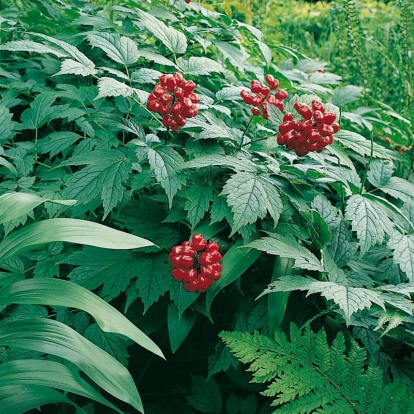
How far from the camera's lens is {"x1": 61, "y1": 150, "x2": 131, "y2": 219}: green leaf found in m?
1.53

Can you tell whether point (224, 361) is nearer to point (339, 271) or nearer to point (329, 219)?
point (339, 271)

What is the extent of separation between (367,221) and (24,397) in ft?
3.41

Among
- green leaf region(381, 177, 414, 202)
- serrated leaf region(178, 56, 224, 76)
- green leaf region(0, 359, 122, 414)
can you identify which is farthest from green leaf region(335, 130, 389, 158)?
green leaf region(0, 359, 122, 414)

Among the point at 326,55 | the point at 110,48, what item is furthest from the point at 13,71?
the point at 326,55

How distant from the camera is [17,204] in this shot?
4.25 feet

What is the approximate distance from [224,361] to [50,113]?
111 cm

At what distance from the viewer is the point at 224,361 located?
5.24ft

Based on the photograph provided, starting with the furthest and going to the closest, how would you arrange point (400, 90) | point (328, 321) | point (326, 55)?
point (326, 55) < point (400, 90) < point (328, 321)

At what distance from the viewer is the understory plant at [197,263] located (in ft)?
4.16

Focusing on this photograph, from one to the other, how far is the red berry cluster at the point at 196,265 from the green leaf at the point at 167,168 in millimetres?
155

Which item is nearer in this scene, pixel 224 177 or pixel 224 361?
pixel 224 361

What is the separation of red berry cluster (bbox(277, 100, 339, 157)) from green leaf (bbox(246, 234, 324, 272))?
29cm

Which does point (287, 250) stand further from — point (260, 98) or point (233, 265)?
point (260, 98)

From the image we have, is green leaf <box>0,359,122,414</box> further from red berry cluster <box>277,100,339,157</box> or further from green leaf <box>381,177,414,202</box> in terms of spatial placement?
green leaf <box>381,177,414,202</box>
